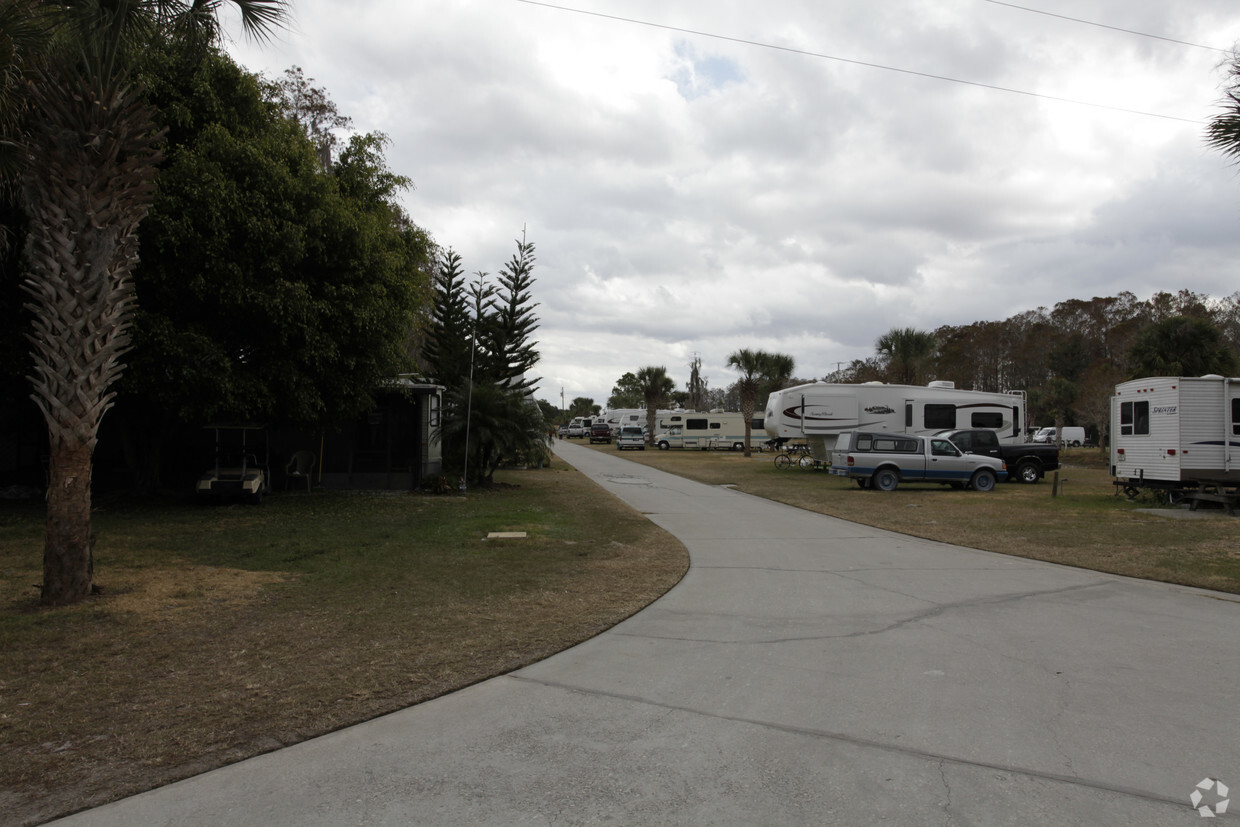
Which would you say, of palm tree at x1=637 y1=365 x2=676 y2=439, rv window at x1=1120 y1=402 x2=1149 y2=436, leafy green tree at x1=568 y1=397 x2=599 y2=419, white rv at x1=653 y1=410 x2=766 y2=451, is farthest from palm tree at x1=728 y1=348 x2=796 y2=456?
leafy green tree at x1=568 y1=397 x2=599 y2=419

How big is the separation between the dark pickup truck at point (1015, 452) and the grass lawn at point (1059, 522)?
607 mm

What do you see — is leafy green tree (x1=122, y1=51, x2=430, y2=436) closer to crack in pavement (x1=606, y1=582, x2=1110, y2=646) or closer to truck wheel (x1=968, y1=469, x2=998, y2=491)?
crack in pavement (x1=606, y1=582, x2=1110, y2=646)

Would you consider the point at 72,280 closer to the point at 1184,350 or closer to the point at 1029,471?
the point at 1029,471

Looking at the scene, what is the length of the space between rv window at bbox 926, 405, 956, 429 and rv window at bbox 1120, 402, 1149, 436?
880 cm

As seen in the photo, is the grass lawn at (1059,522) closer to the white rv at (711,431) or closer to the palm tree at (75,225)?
the palm tree at (75,225)

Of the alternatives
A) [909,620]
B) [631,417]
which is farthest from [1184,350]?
[631,417]

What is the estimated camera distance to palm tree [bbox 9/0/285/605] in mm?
7461

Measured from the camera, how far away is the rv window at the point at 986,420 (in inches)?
1092

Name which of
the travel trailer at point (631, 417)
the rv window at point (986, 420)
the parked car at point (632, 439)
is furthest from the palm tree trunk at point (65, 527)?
the travel trailer at point (631, 417)

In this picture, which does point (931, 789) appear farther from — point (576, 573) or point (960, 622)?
point (576, 573)

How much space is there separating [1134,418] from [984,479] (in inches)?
182

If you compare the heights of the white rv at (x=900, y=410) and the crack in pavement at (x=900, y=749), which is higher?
the white rv at (x=900, y=410)

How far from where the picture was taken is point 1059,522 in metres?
14.9

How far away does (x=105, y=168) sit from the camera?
7.74m
